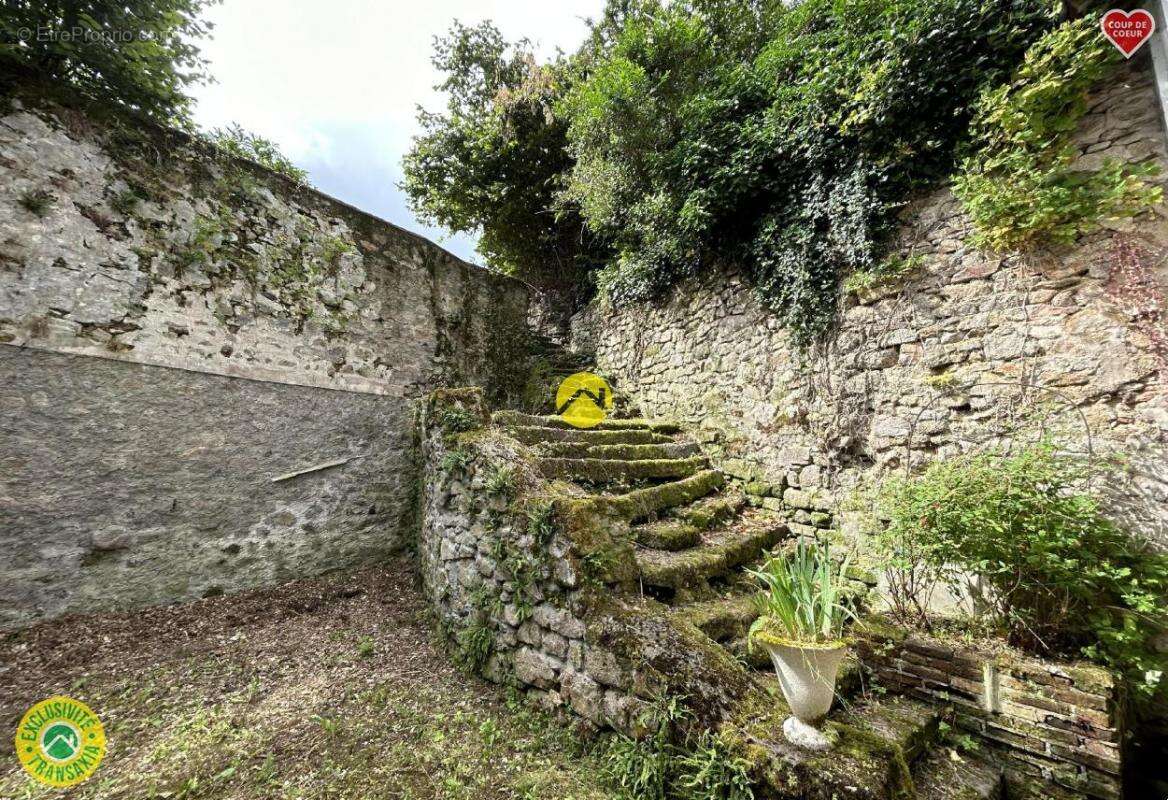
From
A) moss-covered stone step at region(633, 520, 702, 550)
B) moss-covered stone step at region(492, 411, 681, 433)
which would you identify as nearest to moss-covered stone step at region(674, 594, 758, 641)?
moss-covered stone step at region(633, 520, 702, 550)

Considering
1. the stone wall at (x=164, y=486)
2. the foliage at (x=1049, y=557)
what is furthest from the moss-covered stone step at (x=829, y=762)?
the stone wall at (x=164, y=486)

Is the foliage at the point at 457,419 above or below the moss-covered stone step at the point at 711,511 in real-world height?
above

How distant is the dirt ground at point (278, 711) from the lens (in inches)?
86.1

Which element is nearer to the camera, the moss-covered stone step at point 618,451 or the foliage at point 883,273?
the foliage at point 883,273

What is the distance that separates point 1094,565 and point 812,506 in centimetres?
181

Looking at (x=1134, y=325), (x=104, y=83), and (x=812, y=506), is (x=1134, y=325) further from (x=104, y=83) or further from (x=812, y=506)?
(x=104, y=83)

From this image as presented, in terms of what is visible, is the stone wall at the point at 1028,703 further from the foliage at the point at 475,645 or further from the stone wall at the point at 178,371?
the stone wall at the point at 178,371

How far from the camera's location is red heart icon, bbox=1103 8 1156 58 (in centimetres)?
262

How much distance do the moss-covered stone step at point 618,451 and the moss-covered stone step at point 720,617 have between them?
1699 millimetres

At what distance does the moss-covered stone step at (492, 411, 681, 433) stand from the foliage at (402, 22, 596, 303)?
378cm

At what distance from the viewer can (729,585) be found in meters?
3.23

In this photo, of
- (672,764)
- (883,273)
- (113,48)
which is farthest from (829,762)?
(113,48)

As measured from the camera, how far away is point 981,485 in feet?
8.75

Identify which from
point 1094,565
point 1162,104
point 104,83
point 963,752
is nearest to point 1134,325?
point 1162,104
